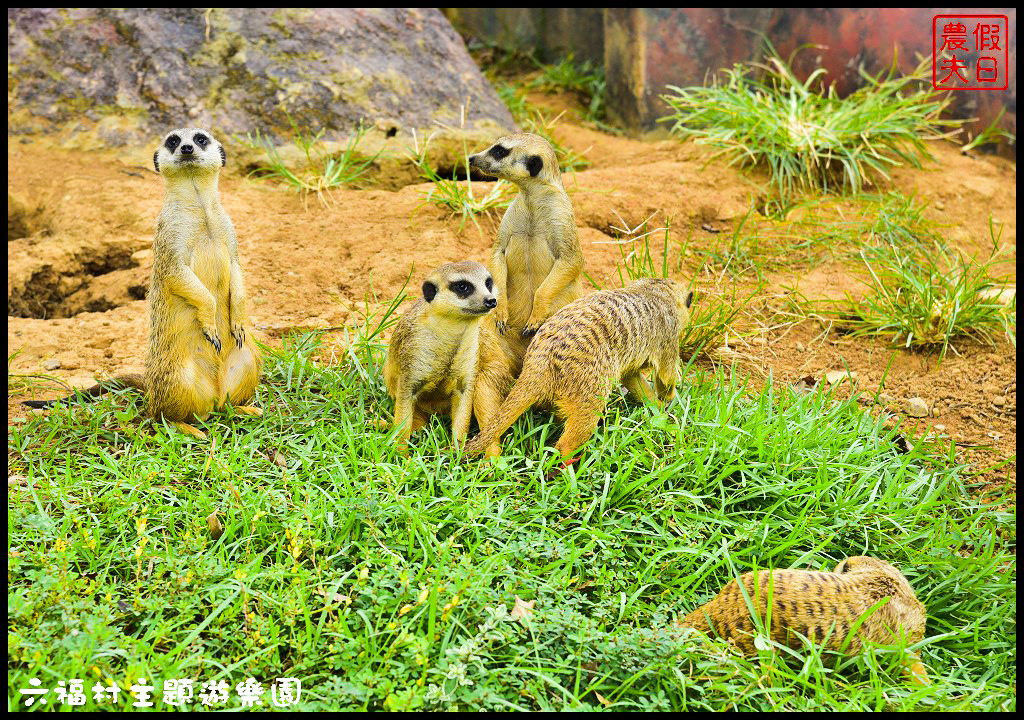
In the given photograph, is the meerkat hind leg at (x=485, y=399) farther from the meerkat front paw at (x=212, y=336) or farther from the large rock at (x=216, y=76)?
the large rock at (x=216, y=76)

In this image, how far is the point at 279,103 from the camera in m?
6.08

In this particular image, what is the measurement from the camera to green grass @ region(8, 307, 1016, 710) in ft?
8.38

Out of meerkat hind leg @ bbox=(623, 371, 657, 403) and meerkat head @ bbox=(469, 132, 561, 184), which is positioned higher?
meerkat head @ bbox=(469, 132, 561, 184)

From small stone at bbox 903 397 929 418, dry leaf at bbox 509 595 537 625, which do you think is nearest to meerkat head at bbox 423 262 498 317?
dry leaf at bbox 509 595 537 625

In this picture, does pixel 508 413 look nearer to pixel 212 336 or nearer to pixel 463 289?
pixel 463 289

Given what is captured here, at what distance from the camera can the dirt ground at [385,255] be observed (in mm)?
→ 4352

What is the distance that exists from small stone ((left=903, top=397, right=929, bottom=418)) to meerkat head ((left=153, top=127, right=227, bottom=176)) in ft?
Result: 10.6

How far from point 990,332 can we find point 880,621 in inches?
97.6

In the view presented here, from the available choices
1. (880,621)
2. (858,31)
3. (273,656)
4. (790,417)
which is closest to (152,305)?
(273,656)

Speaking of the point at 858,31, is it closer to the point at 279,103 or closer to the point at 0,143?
the point at 279,103

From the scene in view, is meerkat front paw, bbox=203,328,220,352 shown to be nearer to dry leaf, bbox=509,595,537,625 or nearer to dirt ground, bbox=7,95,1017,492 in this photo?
dirt ground, bbox=7,95,1017,492

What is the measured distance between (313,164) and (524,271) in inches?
94.1

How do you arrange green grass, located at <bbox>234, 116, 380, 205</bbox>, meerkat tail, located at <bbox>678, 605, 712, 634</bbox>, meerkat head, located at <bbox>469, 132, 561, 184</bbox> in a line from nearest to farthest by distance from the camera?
meerkat tail, located at <bbox>678, 605, 712, 634</bbox> < meerkat head, located at <bbox>469, 132, 561, 184</bbox> < green grass, located at <bbox>234, 116, 380, 205</bbox>

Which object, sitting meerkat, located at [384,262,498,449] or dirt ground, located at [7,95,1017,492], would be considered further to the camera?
dirt ground, located at [7,95,1017,492]
